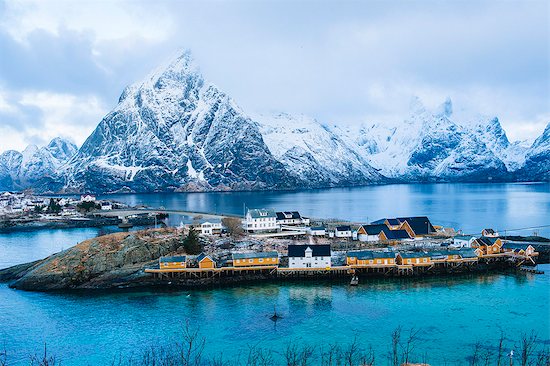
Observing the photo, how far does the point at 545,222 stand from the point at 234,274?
71.9 m

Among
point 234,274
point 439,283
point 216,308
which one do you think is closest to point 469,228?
point 439,283

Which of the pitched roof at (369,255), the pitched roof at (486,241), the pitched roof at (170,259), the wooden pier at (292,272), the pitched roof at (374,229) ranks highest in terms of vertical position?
the pitched roof at (374,229)

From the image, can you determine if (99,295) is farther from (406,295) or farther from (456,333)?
(456,333)

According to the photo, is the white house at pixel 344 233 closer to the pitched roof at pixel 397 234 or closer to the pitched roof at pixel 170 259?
the pitched roof at pixel 397 234

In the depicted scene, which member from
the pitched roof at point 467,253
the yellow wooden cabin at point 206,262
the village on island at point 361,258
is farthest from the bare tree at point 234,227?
the pitched roof at point 467,253

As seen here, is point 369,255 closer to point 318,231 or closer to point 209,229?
point 318,231

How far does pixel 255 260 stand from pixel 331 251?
12.3 m

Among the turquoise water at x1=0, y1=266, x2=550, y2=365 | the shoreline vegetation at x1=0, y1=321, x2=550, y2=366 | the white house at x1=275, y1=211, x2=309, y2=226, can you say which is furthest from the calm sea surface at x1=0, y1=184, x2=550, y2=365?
the white house at x1=275, y1=211, x2=309, y2=226

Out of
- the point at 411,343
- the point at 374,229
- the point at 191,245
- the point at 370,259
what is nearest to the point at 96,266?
the point at 191,245

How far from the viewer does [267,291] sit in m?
43.6

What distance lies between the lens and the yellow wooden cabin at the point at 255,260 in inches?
1928

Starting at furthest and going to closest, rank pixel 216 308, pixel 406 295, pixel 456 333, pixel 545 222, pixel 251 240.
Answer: pixel 545 222
pixel 251 240
pixel 406 295
pixel 216 308
pixel 456 333

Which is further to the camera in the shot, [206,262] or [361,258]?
[361,258]

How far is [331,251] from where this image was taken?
57.0 m
